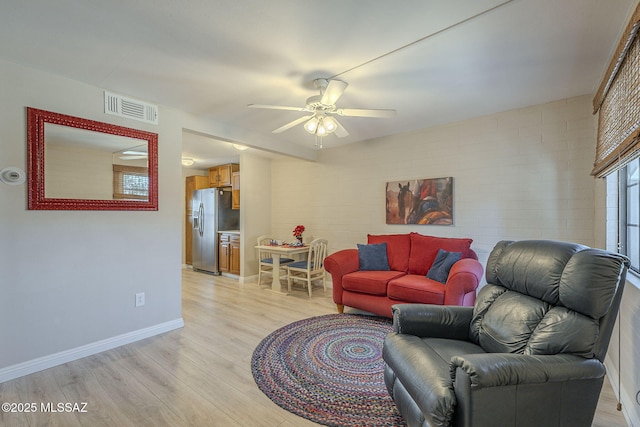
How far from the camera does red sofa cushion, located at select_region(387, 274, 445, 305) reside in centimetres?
283

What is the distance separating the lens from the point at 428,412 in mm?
1257

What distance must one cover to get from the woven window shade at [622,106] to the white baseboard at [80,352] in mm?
3943

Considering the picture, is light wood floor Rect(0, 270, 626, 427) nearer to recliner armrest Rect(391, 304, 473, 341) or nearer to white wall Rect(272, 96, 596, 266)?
recliner armrest Rect(391, 304, 473, 341)

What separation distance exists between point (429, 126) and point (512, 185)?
1.24 meters

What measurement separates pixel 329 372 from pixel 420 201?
2.53m

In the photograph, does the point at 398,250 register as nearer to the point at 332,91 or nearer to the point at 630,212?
the point at 630,212

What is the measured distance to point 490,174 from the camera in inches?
136

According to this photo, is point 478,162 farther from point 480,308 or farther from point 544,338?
point 544,338

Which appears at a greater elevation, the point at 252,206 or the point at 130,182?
the point at 130,182

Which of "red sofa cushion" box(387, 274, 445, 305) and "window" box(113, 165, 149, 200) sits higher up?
"window" box(113, 165, 149, 200)

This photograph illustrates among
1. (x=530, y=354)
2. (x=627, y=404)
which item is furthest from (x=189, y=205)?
(x=627, y=404)

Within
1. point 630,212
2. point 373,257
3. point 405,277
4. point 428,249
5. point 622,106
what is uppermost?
point 622,106

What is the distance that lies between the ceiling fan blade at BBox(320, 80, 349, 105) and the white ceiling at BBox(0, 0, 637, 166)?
11 centimetres

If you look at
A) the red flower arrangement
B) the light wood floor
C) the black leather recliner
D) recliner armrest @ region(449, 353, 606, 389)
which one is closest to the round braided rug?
the light wood floor
